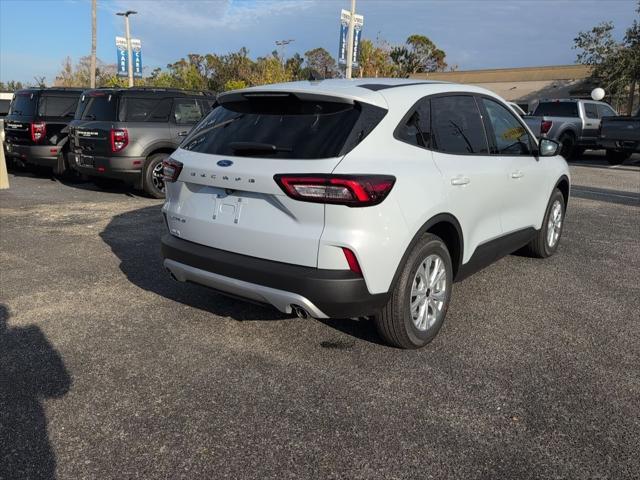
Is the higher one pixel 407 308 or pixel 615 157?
pixel 615 157

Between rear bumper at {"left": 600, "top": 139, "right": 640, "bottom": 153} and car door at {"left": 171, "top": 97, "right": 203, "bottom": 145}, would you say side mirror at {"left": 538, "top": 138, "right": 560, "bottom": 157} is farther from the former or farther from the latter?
rear bumper at {"left": 600, "top": 139, "right": 640, "bottom": 153}

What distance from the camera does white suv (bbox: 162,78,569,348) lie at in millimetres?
3033

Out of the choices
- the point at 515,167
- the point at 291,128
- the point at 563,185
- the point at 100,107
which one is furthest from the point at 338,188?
the point at 100,107

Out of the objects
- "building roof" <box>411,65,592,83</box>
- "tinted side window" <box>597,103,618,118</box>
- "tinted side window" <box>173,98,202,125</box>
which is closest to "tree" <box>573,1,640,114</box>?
"building roof" <box>411,65,592,83</box>

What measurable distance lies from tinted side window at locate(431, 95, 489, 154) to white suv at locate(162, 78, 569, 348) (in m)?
0.02

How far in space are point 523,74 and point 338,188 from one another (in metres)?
41.9

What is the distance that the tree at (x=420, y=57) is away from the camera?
51.1 metres

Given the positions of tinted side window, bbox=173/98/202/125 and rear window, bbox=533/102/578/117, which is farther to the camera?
rear window, bbox=533/102/578/117

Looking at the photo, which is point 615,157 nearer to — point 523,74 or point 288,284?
point 288,284

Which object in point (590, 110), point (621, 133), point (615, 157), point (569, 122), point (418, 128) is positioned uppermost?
point (590, 110)

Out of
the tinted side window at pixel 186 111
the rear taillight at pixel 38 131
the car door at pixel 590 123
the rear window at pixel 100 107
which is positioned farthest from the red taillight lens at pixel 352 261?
the car door at pixel 590 123

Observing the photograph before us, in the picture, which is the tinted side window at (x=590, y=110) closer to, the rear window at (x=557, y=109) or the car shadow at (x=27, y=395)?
the rear window at (x=557, y=109)

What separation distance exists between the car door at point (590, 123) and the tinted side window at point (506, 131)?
13.4 m

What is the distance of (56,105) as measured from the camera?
11328 mm
